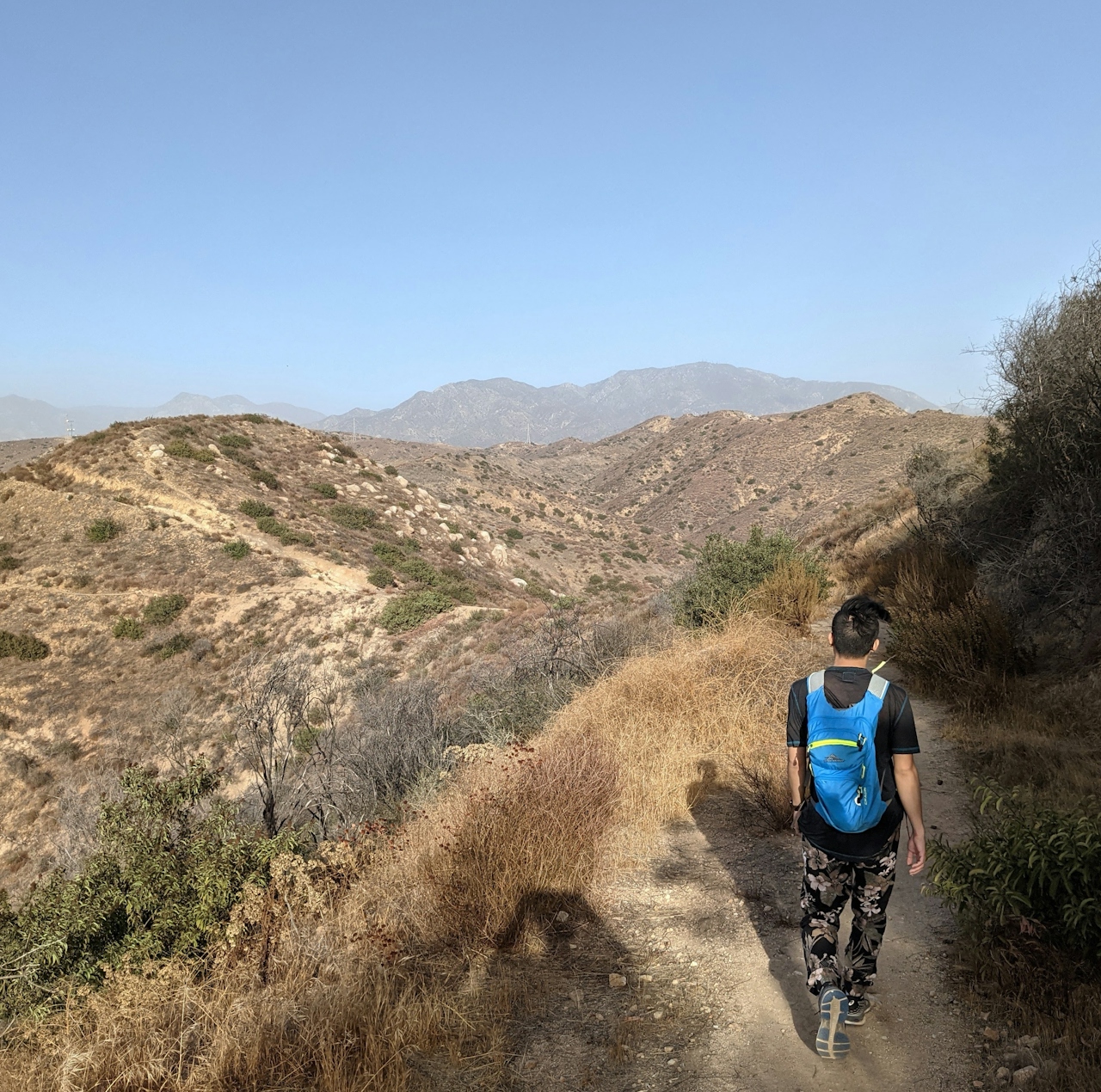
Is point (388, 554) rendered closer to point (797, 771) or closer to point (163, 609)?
point (163, 609)

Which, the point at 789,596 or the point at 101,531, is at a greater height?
the point at 101,531

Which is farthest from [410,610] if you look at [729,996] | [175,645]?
[729,996]

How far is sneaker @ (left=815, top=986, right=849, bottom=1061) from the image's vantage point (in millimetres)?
Answer: 2654

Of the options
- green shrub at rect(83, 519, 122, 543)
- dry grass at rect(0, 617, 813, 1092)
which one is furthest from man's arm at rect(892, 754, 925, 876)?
green shrub at rect(83, 519, 122, 543)

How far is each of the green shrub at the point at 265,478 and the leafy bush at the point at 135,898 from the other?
2825cm

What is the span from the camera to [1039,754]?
4750mm

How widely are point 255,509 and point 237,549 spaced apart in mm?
4098

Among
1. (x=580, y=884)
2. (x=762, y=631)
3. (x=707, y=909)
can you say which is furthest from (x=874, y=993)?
(x=762, y=631)

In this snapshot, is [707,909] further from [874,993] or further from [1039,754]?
[1039,754]

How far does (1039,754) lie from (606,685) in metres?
3.95

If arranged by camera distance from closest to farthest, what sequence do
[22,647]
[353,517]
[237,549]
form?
[22,647] < [237,549] < [353,517]

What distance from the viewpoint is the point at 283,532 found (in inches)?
1041

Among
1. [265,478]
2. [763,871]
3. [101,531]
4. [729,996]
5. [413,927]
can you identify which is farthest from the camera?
[265,478]

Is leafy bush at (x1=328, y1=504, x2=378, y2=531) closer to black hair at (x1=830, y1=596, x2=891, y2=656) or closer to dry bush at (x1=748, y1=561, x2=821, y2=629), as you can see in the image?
dry bush at (x1=748, y1=561, x2=821, y2=629)
